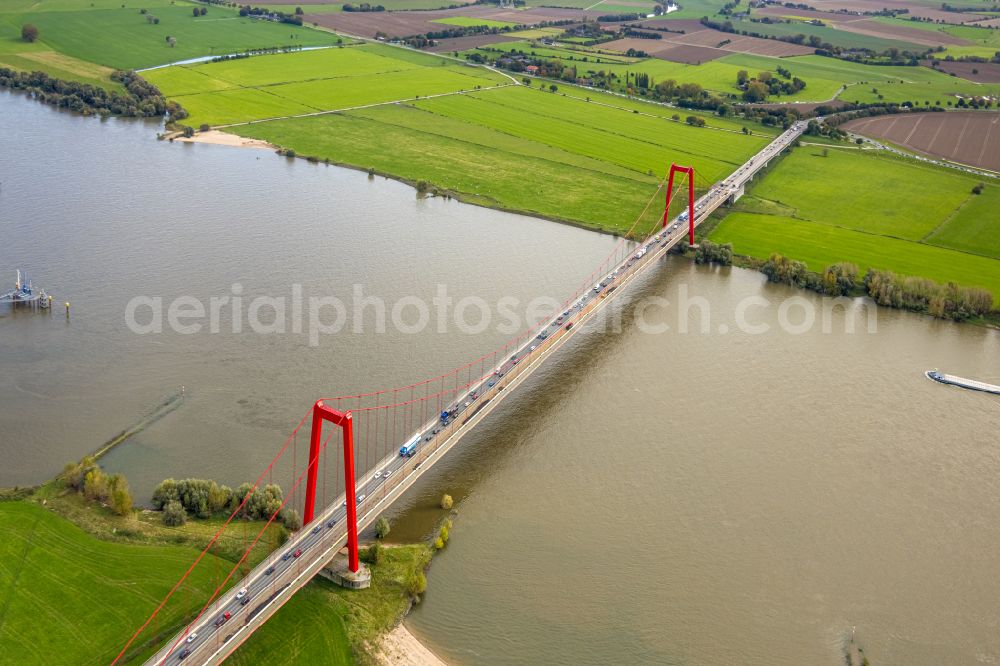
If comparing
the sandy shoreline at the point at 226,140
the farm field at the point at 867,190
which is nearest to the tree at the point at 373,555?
the farm field at the point at 867,190

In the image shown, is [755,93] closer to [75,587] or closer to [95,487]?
[95,487]

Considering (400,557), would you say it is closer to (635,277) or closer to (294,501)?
(294,501)

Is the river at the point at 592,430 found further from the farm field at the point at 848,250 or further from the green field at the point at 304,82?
the green field at the point at 304,82

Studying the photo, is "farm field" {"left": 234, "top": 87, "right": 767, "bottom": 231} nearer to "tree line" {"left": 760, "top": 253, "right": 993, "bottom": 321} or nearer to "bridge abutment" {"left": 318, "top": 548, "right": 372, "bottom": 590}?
"tree line" {"left": 760, "top": 253, "right": 993, "bottom": 321}

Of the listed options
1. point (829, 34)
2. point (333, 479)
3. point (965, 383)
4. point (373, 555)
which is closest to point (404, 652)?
point (373, 555)

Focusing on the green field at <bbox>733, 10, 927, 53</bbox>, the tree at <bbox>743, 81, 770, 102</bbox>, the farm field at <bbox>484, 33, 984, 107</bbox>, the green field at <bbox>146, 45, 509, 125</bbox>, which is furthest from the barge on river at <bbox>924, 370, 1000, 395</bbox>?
the green field at <bbox>733, 10, 927, 53</bbox>
